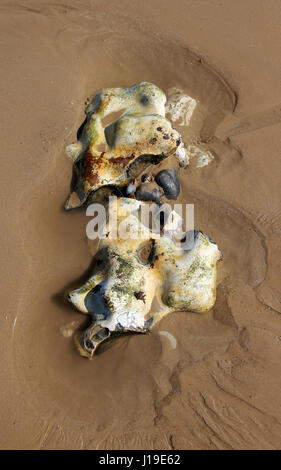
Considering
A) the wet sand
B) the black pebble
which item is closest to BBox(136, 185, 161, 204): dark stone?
the black pebble

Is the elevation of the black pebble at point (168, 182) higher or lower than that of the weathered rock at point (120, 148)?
lower

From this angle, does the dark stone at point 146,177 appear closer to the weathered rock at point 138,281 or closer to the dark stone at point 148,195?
the dark stone at point 148,195

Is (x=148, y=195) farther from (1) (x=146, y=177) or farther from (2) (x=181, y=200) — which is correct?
(2) (x=181, y=200)

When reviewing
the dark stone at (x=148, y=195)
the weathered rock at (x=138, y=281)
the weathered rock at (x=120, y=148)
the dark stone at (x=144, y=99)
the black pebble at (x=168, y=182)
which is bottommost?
the weathered rock at (x=138, y=281)

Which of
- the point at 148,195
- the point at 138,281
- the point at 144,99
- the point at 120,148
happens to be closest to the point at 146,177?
the point at 148,195

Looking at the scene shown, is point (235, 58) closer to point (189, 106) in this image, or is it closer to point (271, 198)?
point (189, 106)

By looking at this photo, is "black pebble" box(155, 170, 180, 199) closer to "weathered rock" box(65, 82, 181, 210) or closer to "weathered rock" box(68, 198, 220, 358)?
"weathered rock" box(65, 82, 181, 210)

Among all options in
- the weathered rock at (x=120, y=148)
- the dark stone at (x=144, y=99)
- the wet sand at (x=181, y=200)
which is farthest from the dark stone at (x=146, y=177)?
the dark stone at (x=144, y=99)
